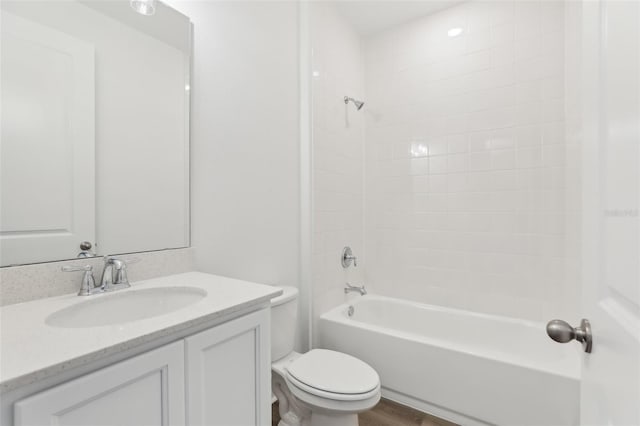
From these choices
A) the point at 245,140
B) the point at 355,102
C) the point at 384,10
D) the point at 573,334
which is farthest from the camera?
the point at 355,102

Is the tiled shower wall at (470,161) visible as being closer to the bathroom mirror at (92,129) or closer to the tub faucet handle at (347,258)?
the tub faucet handle at (347,258)

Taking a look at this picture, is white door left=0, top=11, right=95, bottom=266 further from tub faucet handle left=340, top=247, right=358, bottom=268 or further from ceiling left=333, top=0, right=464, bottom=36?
ceiling left=333, top=0, right=464, bottom=36

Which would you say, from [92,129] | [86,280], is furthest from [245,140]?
[86,280]

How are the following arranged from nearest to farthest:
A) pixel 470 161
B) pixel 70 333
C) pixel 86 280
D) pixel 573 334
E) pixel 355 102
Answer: pixel 573 334 → pixel 70 333 → pixel 86 280 → pixel 470 161 → pixel 355 102

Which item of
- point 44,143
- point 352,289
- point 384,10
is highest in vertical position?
point 384,10

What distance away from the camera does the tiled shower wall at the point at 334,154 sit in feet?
6.67

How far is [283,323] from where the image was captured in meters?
1.58

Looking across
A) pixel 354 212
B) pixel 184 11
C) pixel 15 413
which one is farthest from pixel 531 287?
pixel 184 11

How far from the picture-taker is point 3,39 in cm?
92

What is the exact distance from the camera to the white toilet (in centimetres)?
126

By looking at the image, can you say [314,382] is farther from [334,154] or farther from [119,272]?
[334,154]

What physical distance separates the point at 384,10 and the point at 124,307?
2.61m

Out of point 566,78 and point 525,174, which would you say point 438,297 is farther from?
point 566,78

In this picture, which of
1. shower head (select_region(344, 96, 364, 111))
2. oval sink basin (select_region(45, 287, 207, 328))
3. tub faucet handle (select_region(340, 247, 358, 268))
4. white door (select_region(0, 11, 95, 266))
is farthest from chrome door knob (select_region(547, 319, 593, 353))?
shower head (select_region(344, 96, 364, 111))
